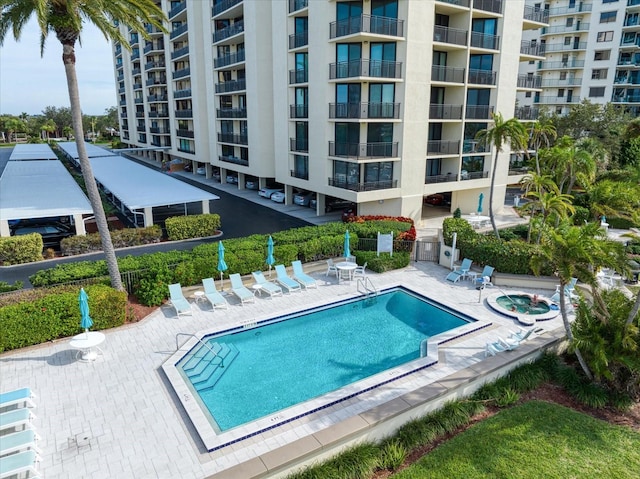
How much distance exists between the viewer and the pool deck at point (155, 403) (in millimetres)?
9812

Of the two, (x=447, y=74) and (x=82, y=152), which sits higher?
(x=447, y=74)

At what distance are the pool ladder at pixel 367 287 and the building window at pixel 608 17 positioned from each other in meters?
56.1

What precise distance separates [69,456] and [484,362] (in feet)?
37.4

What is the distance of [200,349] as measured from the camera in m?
14.9

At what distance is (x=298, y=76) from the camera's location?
105ft

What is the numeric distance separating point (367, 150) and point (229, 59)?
21.6 m

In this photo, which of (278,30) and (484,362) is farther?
(278,30)

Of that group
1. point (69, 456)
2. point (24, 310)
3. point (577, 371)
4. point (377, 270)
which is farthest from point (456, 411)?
point (24, 310)

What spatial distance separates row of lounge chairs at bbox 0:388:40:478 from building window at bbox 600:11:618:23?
227 feet

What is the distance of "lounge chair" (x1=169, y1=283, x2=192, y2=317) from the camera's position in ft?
56.2

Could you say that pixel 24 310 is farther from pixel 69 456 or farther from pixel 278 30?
pixel 278 30

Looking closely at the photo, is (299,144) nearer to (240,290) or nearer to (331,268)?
(331,268)

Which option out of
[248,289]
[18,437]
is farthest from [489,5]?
[18,437]

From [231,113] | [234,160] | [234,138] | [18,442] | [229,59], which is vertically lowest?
[18,442]
